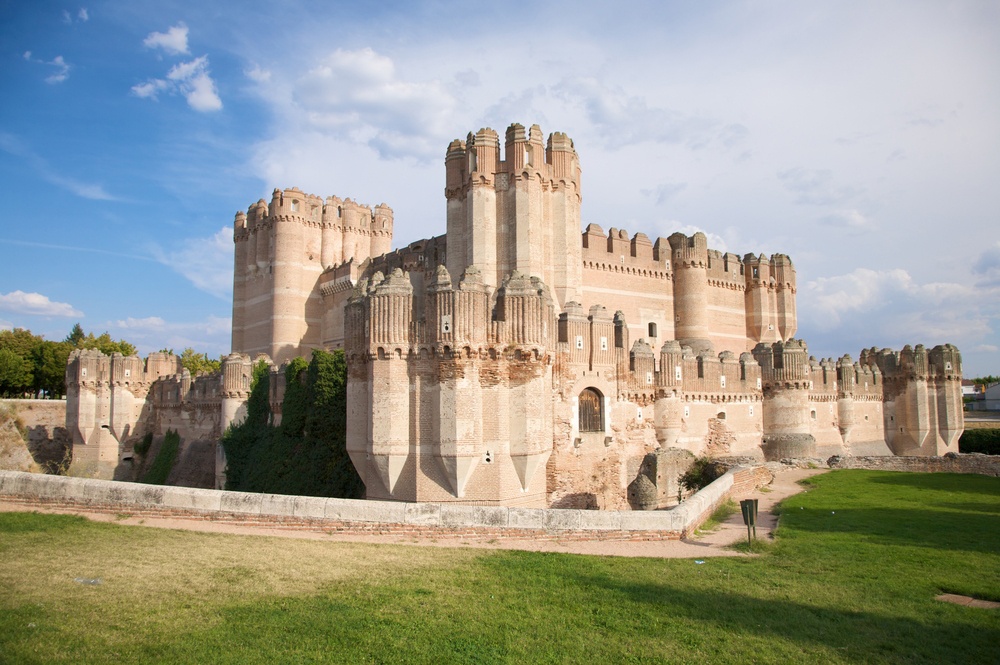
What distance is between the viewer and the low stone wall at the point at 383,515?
13375 mm

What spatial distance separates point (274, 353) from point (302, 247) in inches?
302

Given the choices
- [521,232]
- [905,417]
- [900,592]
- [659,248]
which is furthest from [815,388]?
[900,592]

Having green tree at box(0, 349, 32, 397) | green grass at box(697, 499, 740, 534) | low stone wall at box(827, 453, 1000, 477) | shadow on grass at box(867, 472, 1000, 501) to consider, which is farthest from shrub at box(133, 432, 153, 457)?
shadow on grass at box(867, 472, 1000, 501)

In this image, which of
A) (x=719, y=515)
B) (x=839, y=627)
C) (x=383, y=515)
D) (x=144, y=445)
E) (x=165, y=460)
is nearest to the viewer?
(x=839, y=627)

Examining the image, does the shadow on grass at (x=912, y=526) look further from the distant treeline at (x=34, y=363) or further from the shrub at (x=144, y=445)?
the distant treeline at (x=34, y=363)

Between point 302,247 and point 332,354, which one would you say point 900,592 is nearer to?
point 332,354

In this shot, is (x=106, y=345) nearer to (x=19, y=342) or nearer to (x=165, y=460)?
(x=19, y=342)

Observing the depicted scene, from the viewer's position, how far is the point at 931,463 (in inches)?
1172

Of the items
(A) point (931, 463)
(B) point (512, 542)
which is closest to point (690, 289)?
(A) point (931, 463)

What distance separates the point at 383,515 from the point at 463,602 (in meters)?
4.25

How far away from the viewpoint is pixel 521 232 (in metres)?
33.0

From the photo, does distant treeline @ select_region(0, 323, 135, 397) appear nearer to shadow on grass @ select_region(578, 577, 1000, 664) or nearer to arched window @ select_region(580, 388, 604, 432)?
arched window @ select_region(580, 388, 604, 432)

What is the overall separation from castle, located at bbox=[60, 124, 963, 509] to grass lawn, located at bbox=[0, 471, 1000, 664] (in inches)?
298

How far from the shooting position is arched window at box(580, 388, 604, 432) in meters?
25.7
